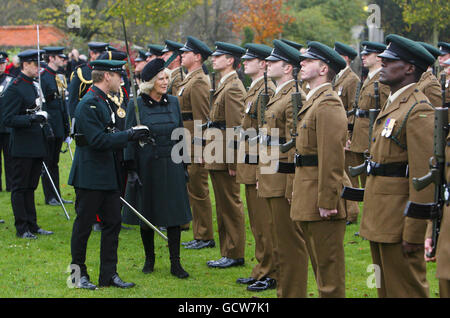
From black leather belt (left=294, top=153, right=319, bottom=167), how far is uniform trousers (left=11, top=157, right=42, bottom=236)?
16.0ft

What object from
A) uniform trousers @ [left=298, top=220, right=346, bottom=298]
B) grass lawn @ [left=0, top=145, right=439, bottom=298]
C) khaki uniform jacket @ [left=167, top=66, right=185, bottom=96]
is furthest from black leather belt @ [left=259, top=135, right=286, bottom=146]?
khaki uniform jacket @ [left=167, top=66, right=185, bottom=96]

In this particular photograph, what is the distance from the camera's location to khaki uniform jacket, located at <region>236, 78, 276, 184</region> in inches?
284

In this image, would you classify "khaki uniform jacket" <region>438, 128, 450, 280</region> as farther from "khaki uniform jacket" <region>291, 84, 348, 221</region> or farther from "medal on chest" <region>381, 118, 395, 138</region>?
"khaki uniform jacket" <region>291, 84, 348, 221</region>

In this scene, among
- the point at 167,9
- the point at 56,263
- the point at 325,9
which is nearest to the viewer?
the point at 56,263

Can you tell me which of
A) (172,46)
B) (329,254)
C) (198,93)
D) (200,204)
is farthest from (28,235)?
(329,254)

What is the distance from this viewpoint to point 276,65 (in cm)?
640

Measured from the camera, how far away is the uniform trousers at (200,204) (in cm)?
894

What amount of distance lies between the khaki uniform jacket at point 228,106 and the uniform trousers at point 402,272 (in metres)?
3.30

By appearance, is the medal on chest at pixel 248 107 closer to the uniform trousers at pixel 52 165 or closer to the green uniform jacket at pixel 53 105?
the green uniform jacket at pixel 53 105

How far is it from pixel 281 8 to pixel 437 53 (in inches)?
1333

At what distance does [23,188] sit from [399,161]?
602 cm

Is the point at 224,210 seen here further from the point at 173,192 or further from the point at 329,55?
the point at 329,55

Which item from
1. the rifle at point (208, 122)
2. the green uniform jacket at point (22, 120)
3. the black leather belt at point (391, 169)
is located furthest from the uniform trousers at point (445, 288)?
the green uniform jacket at point (22, 120)
